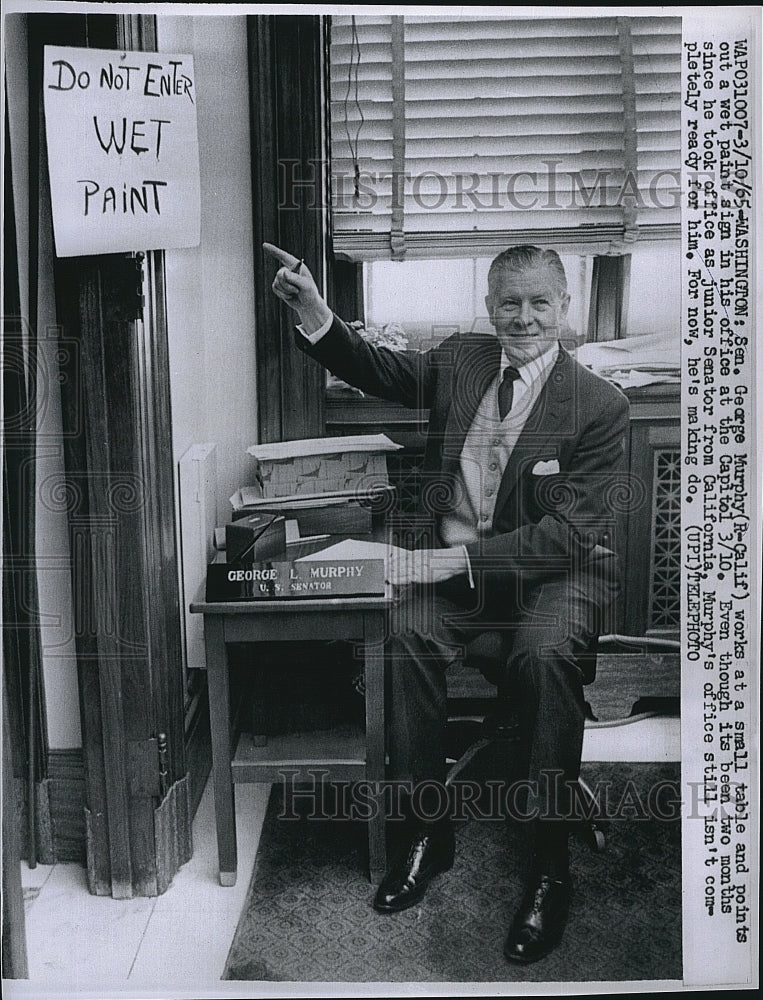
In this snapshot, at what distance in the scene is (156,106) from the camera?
166 centimetres

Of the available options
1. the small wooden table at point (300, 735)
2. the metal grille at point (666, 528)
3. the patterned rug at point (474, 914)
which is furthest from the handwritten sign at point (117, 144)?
the patterned rug at point (474, 914)

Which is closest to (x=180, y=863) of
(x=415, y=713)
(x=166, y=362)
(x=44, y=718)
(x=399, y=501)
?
(x=44, y=718)

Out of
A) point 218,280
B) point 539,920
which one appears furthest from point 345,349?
point 539,920

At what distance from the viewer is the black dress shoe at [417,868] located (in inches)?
72.1

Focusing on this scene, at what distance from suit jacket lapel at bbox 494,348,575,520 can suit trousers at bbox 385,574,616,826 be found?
162mm

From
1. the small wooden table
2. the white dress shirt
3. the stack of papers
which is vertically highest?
the stack of papers

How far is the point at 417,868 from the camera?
1.84 meters

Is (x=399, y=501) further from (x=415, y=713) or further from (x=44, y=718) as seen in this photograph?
Answer: (x=44, y=718)

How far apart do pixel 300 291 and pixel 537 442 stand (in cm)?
45

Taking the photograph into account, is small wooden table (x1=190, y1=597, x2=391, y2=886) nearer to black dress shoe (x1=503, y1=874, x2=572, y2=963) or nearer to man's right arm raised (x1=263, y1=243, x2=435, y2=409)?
black dress shoe (x1=503, y1=874, x2=572, y2=963)

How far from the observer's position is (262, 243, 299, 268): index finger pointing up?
68.7 inches

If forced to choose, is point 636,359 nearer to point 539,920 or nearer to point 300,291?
point 300,291

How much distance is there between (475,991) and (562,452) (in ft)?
2.89

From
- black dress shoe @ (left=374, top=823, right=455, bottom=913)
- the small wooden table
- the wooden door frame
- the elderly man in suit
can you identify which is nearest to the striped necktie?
the elderly man in suit
